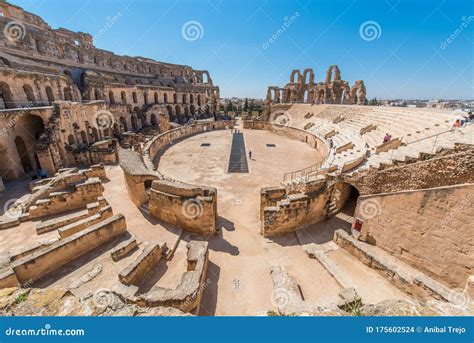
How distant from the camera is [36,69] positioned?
20.7 metres

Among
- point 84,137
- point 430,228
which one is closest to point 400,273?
point 430,228

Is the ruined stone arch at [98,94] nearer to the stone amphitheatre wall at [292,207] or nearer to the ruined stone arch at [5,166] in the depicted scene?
the ruined stone arch at [5,166]

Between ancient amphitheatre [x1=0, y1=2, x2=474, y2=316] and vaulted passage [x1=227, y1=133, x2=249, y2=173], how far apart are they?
26 centimetres

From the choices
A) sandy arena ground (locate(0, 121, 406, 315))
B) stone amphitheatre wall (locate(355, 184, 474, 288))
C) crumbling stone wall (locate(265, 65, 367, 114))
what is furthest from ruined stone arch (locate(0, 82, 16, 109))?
crumbling stone wall (locate(265, 65, 367, 114))

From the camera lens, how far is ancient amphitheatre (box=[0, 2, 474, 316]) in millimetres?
5230

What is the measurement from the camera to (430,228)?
21.2 ft

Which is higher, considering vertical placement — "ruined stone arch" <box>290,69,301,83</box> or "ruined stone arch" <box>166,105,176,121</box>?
"ruined stone arch" <box>290,69,301,83</box>

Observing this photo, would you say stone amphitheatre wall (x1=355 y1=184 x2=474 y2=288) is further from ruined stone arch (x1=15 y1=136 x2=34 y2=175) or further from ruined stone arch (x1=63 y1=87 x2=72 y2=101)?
ruined stone arch (x1=63 y1=87 x2=72 y2=101)

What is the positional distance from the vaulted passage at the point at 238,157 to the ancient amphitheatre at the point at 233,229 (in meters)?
0.26

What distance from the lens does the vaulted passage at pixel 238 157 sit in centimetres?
1562

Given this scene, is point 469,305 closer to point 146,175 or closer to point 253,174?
point 146,175

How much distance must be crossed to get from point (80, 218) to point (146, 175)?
131 inches

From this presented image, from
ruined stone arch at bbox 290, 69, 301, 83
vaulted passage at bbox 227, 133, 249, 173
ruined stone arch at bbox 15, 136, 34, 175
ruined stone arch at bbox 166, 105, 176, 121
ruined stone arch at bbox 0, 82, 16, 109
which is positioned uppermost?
ruined stone arch at bbox 290, 69, 301, 83

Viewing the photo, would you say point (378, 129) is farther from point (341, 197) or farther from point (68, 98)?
point (68, 98)
